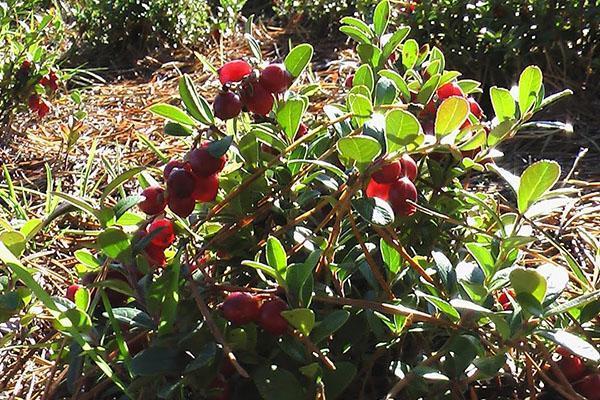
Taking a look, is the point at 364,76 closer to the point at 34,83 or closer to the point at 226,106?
the point at 226,106

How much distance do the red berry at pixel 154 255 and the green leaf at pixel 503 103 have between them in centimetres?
54

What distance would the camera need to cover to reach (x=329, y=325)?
0.95 meters

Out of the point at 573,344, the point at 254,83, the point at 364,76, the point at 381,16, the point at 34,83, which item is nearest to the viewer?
the point at 573,344

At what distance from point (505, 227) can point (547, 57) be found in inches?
70.6

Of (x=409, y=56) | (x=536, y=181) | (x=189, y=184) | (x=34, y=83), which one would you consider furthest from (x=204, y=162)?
(x=34, y=83)

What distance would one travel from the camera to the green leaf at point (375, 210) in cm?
92

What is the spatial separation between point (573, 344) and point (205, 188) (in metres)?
0.51

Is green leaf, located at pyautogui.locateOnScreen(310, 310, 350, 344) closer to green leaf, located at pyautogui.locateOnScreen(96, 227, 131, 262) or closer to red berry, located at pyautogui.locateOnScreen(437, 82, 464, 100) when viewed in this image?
green leaf, located at pyautogui.locateOnScreen(96, 227, 131, 262)

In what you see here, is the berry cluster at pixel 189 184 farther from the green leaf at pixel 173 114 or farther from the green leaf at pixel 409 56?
the green leaf at pixel 409 56

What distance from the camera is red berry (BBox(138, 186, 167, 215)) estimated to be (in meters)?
1.01

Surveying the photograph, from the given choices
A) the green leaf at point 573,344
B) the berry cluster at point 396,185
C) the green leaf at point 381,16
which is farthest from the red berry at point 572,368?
the green leaf at point 381,16

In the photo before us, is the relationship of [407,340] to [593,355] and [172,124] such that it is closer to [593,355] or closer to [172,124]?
[593,355]

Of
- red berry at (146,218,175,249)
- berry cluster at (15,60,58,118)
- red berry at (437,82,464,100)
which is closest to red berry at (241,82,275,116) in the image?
red berry at (146,218,175,249)

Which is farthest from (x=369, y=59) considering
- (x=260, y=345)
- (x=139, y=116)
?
(x=139, y=116)
